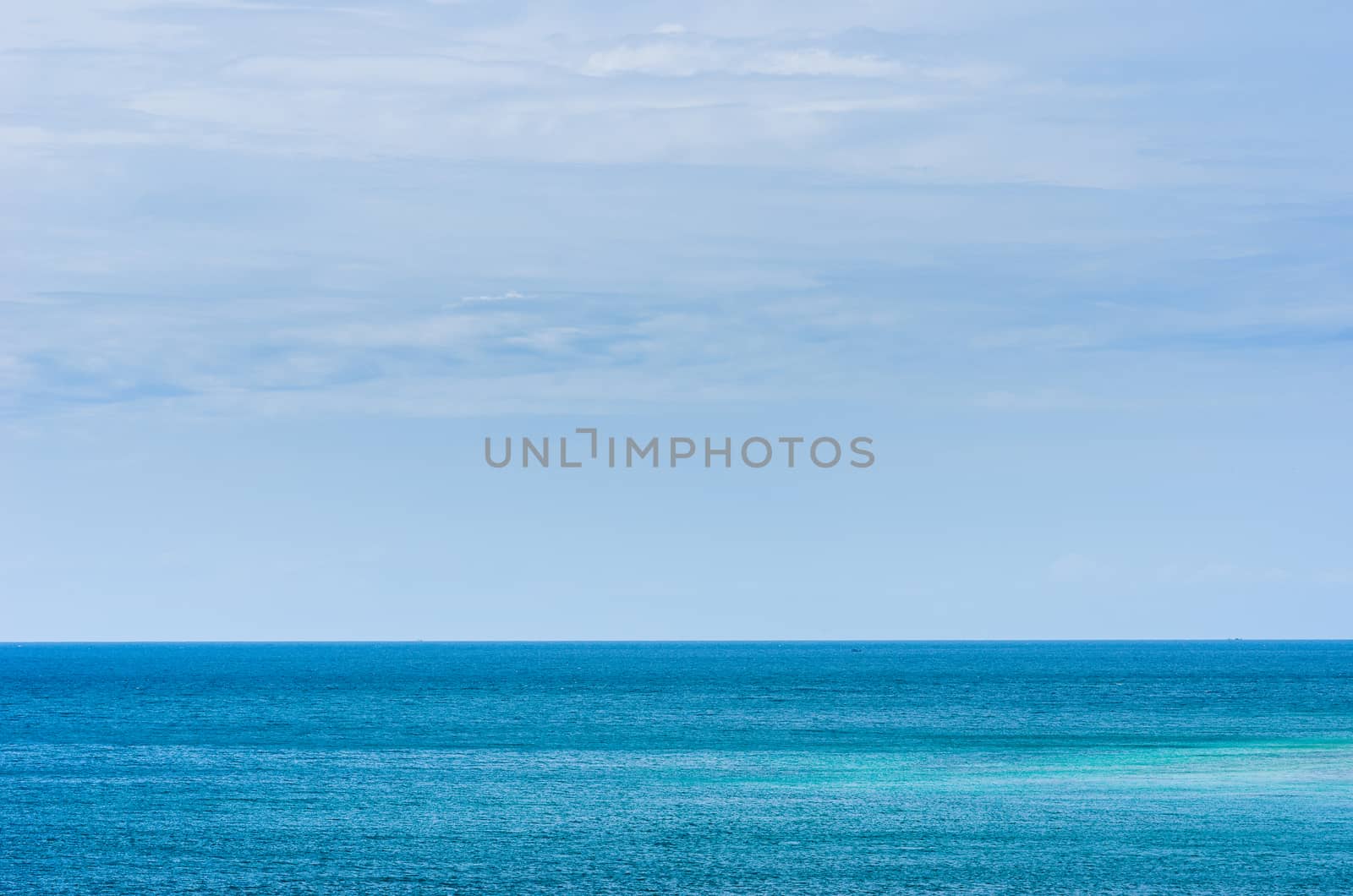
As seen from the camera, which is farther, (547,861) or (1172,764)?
(1172,764)

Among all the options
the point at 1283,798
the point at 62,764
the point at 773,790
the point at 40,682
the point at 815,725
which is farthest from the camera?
the point at 40,682

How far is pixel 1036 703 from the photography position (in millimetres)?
138000

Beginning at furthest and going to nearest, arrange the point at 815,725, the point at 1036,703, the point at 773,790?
1. the point at 1036,703
2. the point at 815,725
3. the point at 773,790

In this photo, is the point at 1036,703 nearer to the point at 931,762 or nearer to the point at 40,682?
the point at 931,762

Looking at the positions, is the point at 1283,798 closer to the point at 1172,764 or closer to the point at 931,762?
the point at 1172,764

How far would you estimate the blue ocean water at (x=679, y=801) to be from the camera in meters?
50.6

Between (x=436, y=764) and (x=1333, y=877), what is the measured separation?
159ft

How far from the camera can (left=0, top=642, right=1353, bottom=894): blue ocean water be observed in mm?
50625

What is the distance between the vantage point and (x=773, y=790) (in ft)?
232

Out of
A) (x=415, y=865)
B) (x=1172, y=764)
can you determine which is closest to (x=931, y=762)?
(x=1172, y=764)

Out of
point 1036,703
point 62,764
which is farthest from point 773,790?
point 1036,703

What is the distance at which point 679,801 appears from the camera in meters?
66.7

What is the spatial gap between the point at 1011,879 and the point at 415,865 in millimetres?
20302

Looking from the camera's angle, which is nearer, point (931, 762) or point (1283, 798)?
point (1283, 798)
